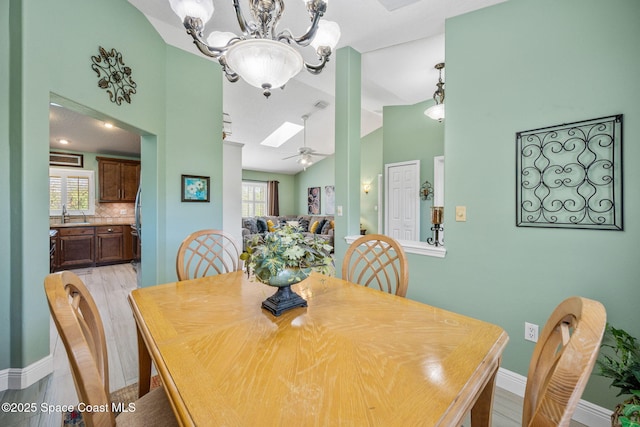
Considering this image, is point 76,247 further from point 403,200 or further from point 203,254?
point 403,200

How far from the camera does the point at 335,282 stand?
62.1 inches

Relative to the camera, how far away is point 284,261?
3.56 ft

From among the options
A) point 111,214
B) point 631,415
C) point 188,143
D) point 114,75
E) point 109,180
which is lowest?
point 631,415

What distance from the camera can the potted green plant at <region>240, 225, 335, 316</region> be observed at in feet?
3.54

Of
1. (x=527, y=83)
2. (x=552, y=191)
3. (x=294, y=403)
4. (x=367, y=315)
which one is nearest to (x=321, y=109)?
(x=527, y=83)

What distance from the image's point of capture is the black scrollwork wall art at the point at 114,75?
86.0 inches

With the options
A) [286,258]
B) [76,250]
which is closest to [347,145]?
[286,258]

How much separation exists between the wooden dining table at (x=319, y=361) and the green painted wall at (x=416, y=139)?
12.3 ft

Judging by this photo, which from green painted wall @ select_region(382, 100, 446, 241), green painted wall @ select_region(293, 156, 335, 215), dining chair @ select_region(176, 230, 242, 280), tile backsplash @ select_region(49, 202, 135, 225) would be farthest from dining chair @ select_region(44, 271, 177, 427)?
green painted wall @ select_region(293, 156, 335, 215)

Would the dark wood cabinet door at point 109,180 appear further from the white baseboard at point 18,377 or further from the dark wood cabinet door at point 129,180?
the white baseboard at point 18,377

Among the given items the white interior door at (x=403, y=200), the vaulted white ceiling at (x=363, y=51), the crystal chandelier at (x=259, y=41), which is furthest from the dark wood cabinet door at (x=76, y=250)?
the white interior door at (x=403, y=200)

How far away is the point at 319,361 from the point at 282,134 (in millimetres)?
6468

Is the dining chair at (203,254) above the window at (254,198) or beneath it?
beneath

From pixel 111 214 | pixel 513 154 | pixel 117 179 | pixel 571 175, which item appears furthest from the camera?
pixel 111 214
